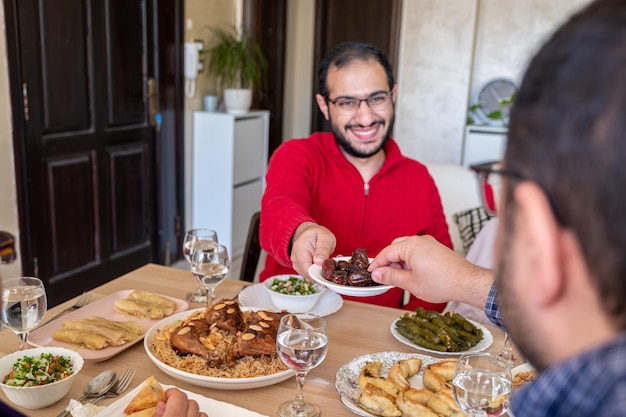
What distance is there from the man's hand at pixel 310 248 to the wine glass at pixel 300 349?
0.36 m

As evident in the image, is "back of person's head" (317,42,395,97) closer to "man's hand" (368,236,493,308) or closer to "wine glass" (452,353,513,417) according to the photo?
"man's hand" (368,236,493,308)

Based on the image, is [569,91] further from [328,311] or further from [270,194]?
[270,194]

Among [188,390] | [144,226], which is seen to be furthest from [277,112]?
[188,390]

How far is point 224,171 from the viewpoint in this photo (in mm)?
4145

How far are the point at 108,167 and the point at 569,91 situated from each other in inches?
134

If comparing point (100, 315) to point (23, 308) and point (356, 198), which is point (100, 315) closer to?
point (23, 308)

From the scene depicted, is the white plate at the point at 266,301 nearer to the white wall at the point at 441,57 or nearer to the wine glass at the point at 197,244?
the wine glass at the point at 197,244

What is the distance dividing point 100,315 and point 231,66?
9.73 feet

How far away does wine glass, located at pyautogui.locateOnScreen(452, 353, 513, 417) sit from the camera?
1.00 m

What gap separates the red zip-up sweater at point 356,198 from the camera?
2.03 meters

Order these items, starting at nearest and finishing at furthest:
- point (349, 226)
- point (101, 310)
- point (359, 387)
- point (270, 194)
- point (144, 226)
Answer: point (359, 387) < point (101, 310) < point (270, 194) < point (349, 226) < point (144, 226)

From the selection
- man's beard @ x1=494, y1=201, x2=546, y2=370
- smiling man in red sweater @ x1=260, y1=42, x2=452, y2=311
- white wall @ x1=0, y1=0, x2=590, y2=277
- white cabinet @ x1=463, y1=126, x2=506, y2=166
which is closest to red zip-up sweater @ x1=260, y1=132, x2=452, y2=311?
smiling man in red sweater @ x1=260, y1=42, x2=452, y2=311

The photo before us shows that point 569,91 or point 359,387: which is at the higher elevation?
point 569,91

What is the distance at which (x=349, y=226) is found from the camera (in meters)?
2.06
